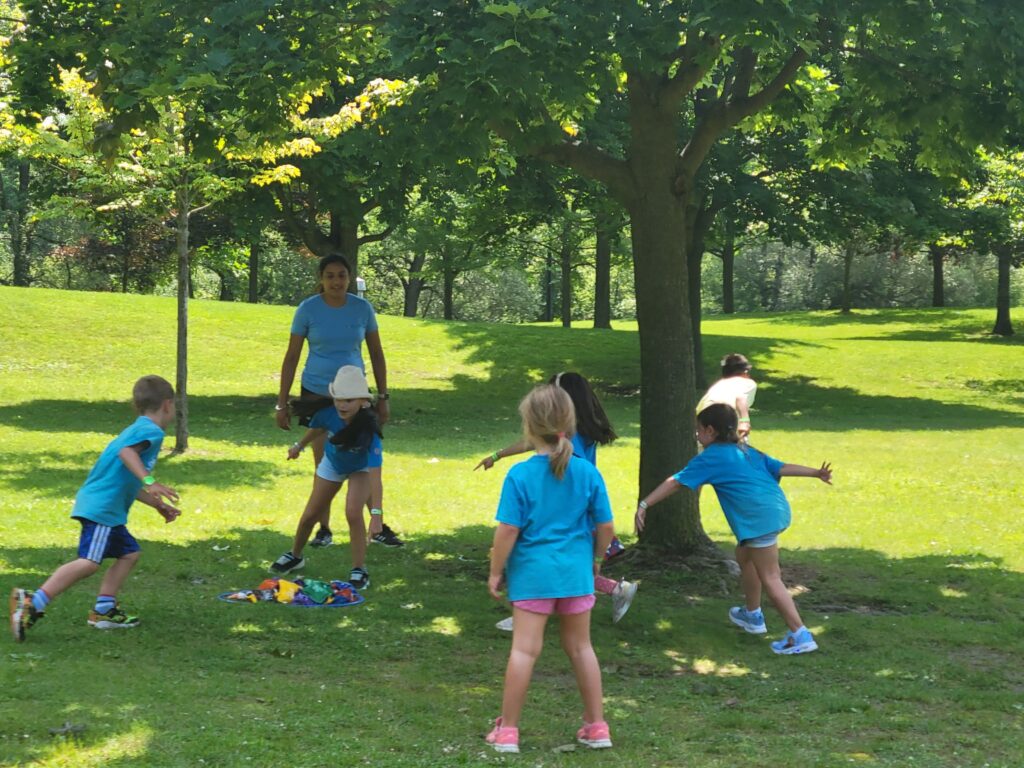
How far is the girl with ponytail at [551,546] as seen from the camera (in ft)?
18.1

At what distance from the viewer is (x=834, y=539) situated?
40.6 feet

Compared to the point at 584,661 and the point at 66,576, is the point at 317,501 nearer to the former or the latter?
the point at 66,576

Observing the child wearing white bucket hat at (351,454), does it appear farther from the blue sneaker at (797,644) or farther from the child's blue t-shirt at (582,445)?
the blue sneaker at (797,644)

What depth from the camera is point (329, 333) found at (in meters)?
9.23

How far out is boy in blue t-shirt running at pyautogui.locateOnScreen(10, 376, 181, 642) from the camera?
700 cm

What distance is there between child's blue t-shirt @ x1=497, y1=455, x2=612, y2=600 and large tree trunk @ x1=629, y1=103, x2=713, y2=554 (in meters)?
4.50

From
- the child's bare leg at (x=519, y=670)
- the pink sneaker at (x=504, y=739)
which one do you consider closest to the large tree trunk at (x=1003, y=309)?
the child's bare leg at (x=519, y=670)

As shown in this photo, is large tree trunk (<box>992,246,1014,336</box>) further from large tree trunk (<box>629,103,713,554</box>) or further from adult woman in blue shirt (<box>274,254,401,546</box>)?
adult woman in blue shirt (<box>274,254,401,546</box>)

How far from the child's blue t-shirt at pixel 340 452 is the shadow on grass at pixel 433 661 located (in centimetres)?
93

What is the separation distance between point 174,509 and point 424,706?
2079mm

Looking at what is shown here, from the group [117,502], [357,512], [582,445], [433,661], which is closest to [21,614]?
[117,502]

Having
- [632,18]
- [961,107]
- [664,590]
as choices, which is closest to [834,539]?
[664,590]

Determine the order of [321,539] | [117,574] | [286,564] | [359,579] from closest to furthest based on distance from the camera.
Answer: [117,574] < [359,579] < [286,564] < [321,539]

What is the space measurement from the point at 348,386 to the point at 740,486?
282 centimetres
